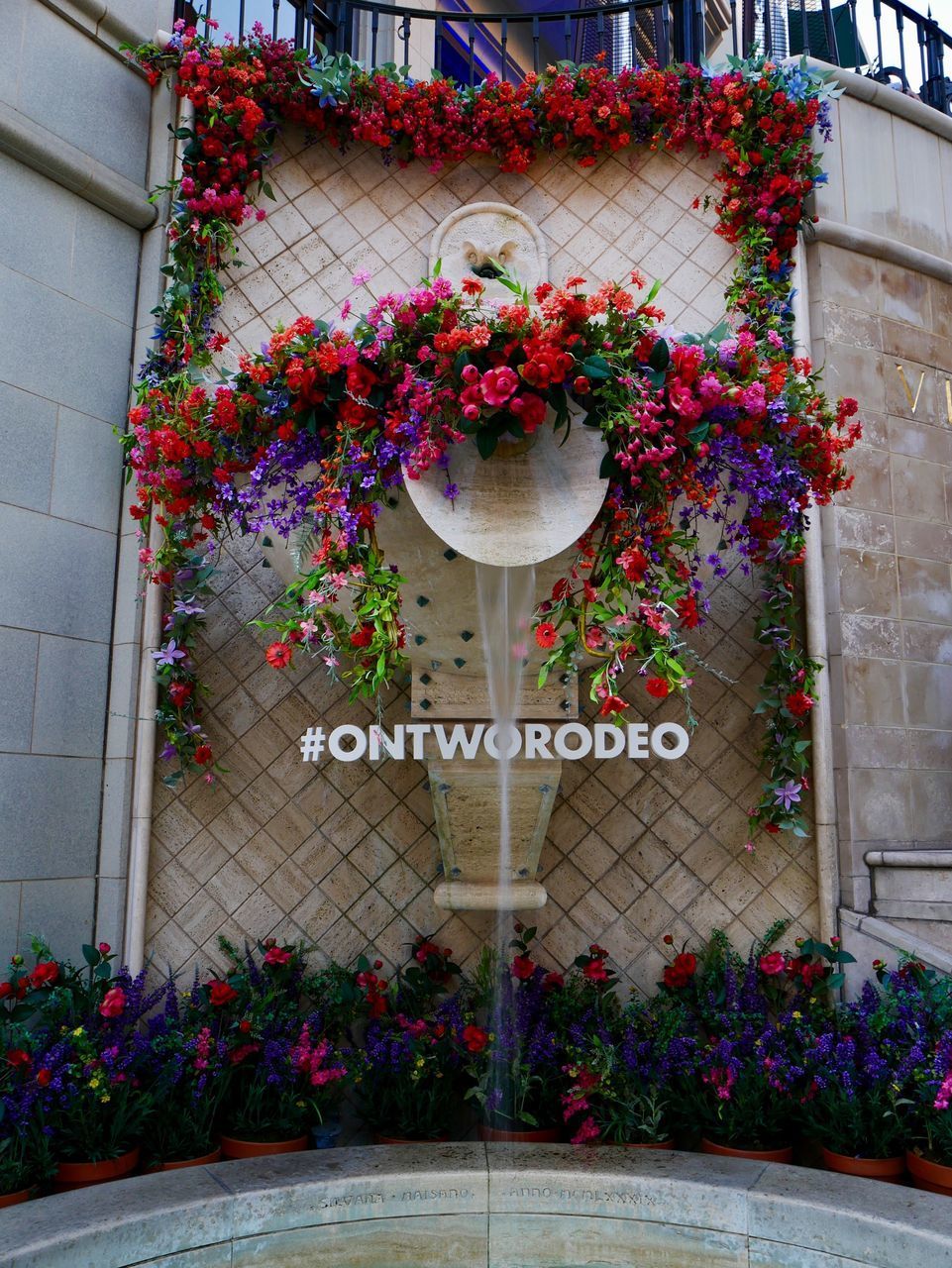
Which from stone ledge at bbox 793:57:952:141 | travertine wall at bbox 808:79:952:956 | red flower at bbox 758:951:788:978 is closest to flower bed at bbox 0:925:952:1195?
red flower at bbox 758:951:788:978

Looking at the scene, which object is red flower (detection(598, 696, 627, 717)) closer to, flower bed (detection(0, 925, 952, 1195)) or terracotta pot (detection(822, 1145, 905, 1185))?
flower bed (detection(0, 925, 952, 1195))

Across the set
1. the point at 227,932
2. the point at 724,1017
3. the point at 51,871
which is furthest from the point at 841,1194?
the point at 51,871

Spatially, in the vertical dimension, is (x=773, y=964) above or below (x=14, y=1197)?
above

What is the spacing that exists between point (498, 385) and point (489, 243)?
70.4 inches

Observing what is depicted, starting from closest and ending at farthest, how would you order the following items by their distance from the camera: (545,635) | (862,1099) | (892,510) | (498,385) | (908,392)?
(498,385) → (545,635) → (862,1099) → (892,510) → (908,392)

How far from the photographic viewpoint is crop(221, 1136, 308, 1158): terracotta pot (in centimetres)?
274

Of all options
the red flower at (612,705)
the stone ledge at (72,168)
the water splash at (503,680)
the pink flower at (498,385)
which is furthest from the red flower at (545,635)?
the stone ledge at (72,168)

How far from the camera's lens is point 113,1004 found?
110 inches

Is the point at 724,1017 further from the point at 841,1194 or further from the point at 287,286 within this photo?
the point at 287,286

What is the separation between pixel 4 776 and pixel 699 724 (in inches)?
85.8

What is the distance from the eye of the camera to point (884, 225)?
4031 millimetres

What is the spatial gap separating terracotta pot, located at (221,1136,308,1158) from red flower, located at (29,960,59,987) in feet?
2.11

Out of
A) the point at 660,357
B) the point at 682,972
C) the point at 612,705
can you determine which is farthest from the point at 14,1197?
the point at 660,357

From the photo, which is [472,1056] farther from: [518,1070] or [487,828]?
[487,828]
